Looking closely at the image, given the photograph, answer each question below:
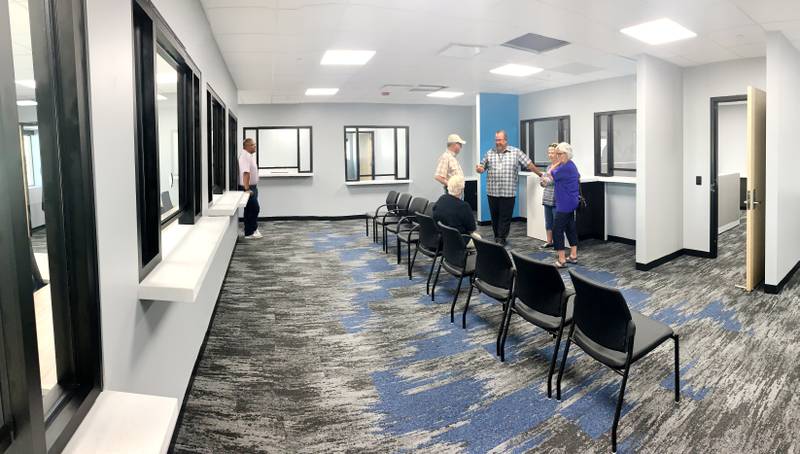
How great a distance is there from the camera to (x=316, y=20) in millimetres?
3729

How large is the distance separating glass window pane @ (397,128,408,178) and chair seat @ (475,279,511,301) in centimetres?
672

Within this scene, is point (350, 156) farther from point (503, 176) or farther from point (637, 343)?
point (637, 343)

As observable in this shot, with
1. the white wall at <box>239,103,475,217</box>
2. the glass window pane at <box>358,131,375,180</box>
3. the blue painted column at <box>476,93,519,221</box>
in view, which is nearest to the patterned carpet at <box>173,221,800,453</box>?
the blue painted column at <box>476,93,519,221</box>

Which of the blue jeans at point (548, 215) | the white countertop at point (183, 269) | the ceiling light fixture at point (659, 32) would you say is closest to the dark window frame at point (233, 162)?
the white countertop at point (183, 269)

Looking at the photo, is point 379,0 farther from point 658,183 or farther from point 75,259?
point 658,183

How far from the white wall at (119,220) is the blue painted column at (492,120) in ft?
21.4

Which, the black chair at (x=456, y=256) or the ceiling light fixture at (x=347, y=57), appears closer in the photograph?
the black chair at (x=456, y=256)

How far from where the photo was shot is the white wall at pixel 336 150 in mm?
9164

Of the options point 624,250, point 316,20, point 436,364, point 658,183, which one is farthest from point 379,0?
point 624,250

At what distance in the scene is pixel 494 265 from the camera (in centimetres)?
316

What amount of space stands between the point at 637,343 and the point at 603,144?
217 inches

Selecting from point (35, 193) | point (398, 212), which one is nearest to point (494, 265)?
point (35, 193)

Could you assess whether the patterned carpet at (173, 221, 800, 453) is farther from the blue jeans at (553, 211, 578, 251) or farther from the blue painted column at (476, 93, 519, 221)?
the blue painted column at (476, 93, 519, 221)

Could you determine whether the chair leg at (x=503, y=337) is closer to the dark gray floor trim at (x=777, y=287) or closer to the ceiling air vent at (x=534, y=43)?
the ceiling air vent at (x=534, y=43)
